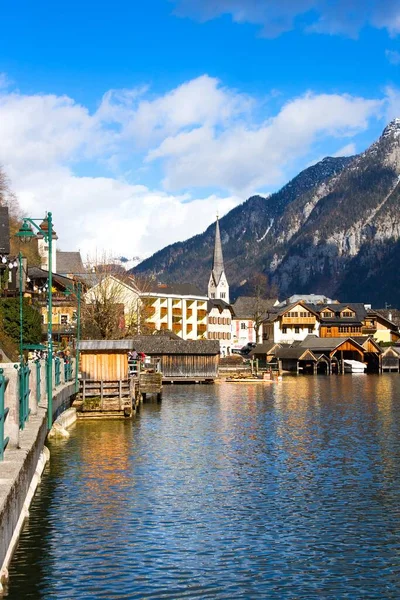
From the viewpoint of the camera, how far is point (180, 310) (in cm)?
15162

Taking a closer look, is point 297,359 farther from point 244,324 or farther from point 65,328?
point 244,324

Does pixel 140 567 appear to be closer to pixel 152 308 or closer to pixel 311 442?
pixel 311 442

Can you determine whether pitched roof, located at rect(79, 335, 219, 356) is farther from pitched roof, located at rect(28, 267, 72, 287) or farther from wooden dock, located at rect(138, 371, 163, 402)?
wooden dock, located at rect(138, 371, 163, 402)

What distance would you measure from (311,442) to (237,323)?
139 meters

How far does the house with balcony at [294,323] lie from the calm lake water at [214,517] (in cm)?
11371

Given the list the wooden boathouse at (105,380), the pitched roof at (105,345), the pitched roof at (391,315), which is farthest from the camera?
the pitched roof at (391,315)

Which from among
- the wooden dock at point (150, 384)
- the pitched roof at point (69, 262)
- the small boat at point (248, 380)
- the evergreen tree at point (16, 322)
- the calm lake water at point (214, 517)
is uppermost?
the pitched roof at point (69, 262)

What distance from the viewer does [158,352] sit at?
9519 centimetres

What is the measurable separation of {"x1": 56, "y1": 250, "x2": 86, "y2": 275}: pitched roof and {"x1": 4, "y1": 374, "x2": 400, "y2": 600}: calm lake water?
10407 centimetres

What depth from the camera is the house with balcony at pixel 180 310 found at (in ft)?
478

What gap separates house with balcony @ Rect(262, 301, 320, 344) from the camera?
518 feet

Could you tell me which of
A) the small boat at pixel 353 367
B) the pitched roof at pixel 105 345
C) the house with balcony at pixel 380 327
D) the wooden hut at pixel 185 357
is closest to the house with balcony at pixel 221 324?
the house with balcony at pixel 380 327

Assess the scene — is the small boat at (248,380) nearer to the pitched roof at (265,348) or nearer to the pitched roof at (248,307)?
the pitched roof at (265,348)

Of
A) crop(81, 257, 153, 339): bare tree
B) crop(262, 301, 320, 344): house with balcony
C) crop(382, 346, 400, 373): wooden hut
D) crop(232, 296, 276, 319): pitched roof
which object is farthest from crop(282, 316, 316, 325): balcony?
crop(81, 257, 153, 339): bare tree
